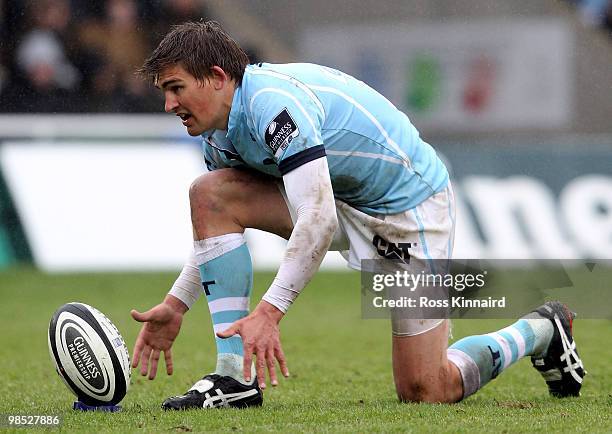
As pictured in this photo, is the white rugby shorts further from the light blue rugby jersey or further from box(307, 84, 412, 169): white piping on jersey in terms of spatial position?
box(307, 84, 412, 169): white piping on jersey

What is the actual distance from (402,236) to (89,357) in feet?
4.65

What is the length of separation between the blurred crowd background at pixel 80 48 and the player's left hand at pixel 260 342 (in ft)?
27.9

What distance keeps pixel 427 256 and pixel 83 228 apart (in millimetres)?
6869

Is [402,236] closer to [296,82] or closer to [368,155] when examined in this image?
[368,155]

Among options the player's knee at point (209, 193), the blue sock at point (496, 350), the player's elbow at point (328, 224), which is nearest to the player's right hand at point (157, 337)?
the player's knee at point (209, 193)

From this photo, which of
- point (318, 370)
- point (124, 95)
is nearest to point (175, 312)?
point (318, 370)

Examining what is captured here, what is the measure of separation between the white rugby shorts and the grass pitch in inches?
22.6

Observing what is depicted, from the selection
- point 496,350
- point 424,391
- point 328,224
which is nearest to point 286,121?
point 328,224

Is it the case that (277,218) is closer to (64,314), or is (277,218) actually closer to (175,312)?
(175,312)

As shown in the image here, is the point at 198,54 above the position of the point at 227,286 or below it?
above

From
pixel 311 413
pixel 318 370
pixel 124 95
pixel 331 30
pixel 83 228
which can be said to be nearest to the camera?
pixel 311 413

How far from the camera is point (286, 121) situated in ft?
14.8

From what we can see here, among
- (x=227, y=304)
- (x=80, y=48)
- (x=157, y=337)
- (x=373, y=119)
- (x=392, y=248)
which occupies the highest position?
(x=80, y=48)

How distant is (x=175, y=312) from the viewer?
16.9 feet
